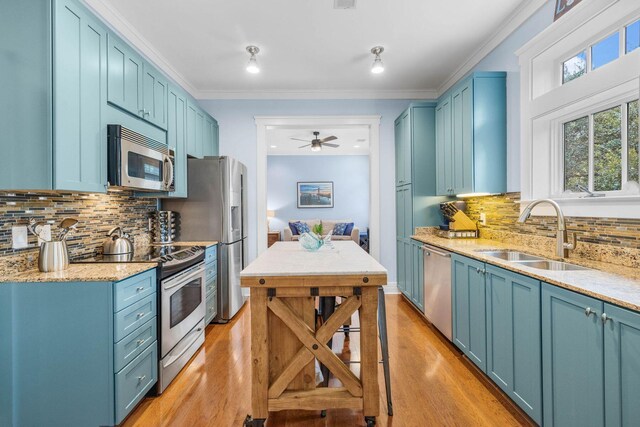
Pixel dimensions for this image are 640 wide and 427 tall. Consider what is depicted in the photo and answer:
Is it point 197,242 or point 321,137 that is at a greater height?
point 321,137

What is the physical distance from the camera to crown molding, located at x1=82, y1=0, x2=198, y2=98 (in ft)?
8.23

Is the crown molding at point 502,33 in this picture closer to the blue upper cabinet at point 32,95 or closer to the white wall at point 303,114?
the white wall at point 303,114

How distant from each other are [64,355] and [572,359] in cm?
254

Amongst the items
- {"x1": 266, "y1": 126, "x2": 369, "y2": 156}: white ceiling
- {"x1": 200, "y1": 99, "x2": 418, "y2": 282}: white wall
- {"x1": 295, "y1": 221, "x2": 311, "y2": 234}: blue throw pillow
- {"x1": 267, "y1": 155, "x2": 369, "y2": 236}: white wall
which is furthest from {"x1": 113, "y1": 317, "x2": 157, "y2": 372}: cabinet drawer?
{"x1": 267, "y1": 155, "x2": 369, "y2": 236}: white wall

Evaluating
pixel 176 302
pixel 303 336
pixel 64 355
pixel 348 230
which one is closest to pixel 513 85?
pixel 303 336

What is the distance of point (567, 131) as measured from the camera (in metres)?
2.41

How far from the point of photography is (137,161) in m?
2.30

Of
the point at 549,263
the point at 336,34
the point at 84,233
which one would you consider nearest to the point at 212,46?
the point at 336,34

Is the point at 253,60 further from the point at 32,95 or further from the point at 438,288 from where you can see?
the point at 438,288

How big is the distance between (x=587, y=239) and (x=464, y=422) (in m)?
1.40

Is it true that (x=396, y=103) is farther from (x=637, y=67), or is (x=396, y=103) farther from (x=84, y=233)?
(x=84, y=233)

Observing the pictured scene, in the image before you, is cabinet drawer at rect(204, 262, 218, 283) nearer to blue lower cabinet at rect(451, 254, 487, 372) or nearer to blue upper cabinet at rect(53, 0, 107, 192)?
blue upper cabinet at rect(53, 0, 107, 192)

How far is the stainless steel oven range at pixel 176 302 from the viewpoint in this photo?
7.18 ft

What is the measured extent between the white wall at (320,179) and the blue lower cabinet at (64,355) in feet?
24.1
